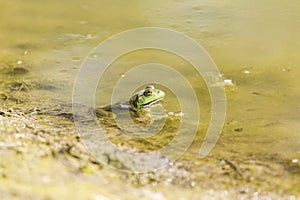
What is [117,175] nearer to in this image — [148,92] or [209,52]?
[148,92]

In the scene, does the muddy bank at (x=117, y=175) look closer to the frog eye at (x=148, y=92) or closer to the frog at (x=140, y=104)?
the frog at (x=140, y=104)

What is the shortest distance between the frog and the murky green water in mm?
173

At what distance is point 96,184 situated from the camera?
8.64 feet

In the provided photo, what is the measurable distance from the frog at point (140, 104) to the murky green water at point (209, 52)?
6.8 inches

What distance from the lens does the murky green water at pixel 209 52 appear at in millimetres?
3451

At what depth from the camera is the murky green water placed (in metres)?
3.45

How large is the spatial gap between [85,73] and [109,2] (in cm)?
284

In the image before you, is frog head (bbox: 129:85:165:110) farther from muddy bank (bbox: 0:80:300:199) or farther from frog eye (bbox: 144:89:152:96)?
muddy bank (bbox: 0:80:300:199)

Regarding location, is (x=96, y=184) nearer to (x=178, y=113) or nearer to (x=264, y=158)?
(x=264, y=158)

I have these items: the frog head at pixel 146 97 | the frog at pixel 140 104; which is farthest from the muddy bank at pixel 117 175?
the frog head at pixel 146 97

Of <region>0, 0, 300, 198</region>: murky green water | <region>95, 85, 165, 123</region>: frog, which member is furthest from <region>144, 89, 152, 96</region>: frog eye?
<region>0, 0, 300, 198</region>: murky green water

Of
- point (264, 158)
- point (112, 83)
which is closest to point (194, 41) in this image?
point (112, 83)

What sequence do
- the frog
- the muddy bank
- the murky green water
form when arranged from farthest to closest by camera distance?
the frog < the murky green water < the muddy bank

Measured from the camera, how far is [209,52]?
531 centimetres
